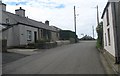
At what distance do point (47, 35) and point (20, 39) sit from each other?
12786 mm

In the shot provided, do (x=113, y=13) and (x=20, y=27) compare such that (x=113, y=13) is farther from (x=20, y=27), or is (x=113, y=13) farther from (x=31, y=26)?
(x=31, y=26)

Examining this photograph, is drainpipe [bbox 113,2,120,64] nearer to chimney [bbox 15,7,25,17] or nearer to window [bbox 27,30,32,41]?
window [bbox 27,30,32,41]

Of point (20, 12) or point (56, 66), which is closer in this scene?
point (56, 66)

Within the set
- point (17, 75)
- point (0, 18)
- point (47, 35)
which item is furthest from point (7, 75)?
point (47, 35)

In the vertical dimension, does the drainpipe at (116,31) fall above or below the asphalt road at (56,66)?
above

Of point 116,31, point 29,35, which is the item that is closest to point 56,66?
point 116,31

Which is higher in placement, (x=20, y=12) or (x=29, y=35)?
(x=20, y=12)

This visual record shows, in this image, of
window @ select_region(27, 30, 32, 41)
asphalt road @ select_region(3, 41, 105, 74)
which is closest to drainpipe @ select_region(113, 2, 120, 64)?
asphalt road @ select_region(3, 41, 105, 74)

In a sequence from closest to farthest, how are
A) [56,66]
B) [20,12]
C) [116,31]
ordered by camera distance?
[56,66]
[116,31]
[20,12]

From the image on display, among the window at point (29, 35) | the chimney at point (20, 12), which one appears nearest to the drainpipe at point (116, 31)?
the window at point (29, 35)

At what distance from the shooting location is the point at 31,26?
33062 millimetres

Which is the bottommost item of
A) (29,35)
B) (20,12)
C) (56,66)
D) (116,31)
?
(56,66)

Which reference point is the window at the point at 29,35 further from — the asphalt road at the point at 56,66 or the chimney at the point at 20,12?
the asphalt road at the point at 56,66

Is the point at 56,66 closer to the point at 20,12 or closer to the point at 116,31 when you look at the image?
the point at 116,31
